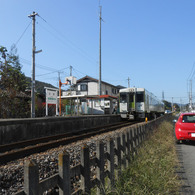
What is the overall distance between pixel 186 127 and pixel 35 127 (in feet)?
21.8

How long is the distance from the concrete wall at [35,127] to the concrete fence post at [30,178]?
611 centimetres

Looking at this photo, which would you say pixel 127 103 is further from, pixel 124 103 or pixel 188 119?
pixel 188 119

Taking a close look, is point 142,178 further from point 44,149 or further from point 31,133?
point 31,133

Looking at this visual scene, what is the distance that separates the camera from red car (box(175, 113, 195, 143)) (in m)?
8.23

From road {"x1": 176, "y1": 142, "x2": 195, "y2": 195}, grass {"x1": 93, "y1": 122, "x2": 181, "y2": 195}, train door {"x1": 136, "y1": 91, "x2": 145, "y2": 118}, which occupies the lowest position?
road {"x1": 176, "y1": 142, "x2": 195, "y2": 195}

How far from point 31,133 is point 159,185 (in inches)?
259

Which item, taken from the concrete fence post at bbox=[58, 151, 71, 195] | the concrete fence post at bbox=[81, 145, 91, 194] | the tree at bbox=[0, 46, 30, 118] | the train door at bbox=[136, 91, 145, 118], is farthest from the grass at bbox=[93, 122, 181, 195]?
the train door at bbox=[136, 91, 145, 118]

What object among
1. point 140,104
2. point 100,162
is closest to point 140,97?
point 140,104

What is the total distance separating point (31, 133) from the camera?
8.61 meters

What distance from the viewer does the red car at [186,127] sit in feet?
27.0

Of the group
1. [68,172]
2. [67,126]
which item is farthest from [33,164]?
[67,126]

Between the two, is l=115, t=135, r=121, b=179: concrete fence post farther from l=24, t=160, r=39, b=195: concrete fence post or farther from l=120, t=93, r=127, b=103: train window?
l=120, t=93, r=127, b=103: train window

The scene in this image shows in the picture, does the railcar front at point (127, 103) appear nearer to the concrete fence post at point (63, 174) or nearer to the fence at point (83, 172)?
the fence at point (83, 172)

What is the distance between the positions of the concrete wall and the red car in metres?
6.05
